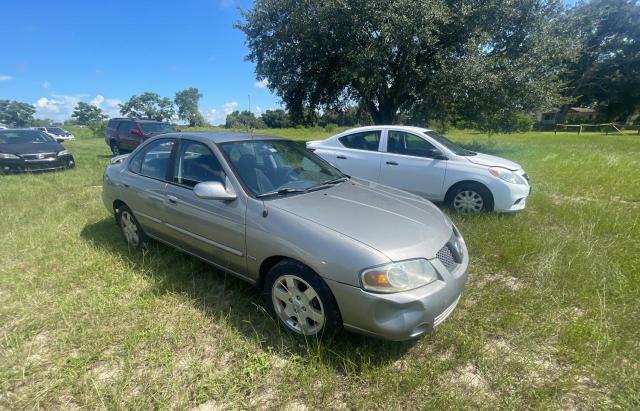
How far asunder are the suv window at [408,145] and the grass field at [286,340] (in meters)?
1.98

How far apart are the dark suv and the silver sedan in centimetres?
1105

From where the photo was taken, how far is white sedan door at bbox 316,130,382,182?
6109mm

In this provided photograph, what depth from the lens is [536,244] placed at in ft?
12.9

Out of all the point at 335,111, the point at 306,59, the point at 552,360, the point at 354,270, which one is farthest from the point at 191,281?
the point at 335,111

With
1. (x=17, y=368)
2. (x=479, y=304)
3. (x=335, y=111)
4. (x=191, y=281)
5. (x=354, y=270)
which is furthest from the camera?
(x=335, y=111)

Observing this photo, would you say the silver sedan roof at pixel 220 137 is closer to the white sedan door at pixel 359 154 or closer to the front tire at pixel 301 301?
the front tire at pixel 301 301

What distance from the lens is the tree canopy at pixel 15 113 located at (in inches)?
3056

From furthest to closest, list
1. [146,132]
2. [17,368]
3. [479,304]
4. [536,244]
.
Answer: [146,132], [536,244], [479,304], [17,368]

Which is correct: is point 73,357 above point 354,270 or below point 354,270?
below

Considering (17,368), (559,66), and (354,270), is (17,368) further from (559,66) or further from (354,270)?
(559,66)

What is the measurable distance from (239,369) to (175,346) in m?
0.57

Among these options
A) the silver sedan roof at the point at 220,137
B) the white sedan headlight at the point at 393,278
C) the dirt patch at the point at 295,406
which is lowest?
the dirt patch at the point at 295,406

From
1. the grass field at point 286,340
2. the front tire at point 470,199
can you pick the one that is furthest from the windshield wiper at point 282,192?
the front tire at point 470,199

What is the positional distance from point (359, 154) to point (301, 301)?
4299mm
